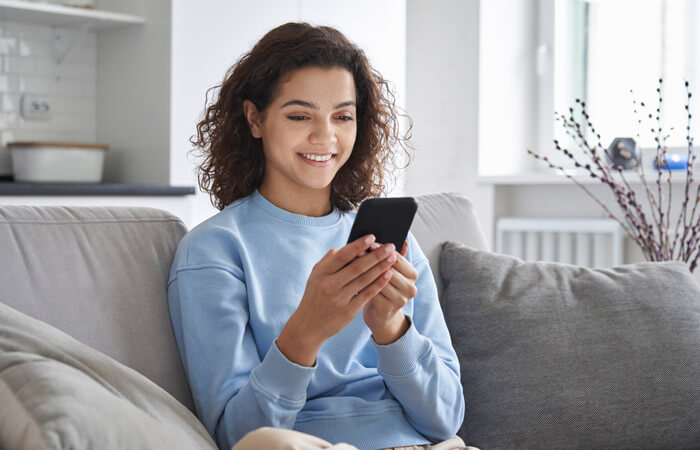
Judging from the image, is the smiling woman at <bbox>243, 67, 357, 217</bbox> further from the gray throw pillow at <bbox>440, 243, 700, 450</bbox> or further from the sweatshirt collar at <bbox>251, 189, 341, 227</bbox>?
the gray throw pillow at <bbox>440, 243, 700, 450</bbox>

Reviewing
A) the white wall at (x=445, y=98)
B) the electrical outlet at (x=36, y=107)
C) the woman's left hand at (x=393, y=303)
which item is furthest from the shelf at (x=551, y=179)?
the woman's left hand at (x=393, y=303)

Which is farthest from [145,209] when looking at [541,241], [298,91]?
[541,241]

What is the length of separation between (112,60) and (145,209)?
209 centimetres

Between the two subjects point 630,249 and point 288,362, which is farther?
point 630,249

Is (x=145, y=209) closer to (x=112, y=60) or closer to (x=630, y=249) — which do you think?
(x=112, y=60)

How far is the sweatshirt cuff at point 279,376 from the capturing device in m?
1.13

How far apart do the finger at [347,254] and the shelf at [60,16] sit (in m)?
2.28

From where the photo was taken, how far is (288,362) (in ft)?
3.68

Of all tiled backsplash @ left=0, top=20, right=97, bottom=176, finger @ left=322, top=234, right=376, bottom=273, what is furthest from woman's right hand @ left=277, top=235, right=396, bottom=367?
tiled backsplash @ left=0, top=20, right=97, bottom=176

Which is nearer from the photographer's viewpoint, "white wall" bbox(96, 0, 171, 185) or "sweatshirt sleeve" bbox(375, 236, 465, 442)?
"sweatshirt sleeve" bbox(375, 236, 465, 442)

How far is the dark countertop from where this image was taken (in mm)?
2580

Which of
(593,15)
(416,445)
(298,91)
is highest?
(593,15)

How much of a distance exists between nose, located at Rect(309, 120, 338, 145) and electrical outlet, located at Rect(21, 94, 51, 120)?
2.24 metres

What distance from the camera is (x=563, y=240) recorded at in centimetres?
338
